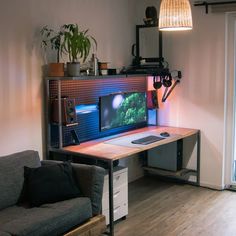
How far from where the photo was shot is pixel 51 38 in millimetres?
3771

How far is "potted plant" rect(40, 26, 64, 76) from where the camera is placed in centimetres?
362

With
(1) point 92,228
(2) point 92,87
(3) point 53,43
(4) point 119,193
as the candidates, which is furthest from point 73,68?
(1) point 92,228

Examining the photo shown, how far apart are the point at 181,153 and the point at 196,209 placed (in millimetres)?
949

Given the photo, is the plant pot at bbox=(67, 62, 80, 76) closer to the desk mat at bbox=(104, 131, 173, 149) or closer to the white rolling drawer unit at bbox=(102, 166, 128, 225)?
the desk mat at bbox=(104, 131, 173, 149)

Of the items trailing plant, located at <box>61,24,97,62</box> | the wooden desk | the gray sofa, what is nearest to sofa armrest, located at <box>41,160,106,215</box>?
the gray sofa

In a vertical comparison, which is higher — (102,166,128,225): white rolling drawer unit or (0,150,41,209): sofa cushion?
(0,150,41,209): sofa cushion

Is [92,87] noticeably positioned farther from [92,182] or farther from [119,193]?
[92,182]

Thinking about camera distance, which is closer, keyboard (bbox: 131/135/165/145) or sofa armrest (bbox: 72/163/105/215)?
sofa armrest (bbox: 72/163/105/215)

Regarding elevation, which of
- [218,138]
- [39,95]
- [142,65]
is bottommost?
[218,138]

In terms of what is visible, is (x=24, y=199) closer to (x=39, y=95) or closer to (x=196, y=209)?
→ (x=39, y=95)

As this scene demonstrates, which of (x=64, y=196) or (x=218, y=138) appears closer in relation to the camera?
(x=64, y=196)

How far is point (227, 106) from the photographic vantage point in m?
4.56

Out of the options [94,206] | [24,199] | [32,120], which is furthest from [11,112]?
[94,206]

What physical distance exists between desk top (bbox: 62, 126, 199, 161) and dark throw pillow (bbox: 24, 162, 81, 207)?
0.36 m
